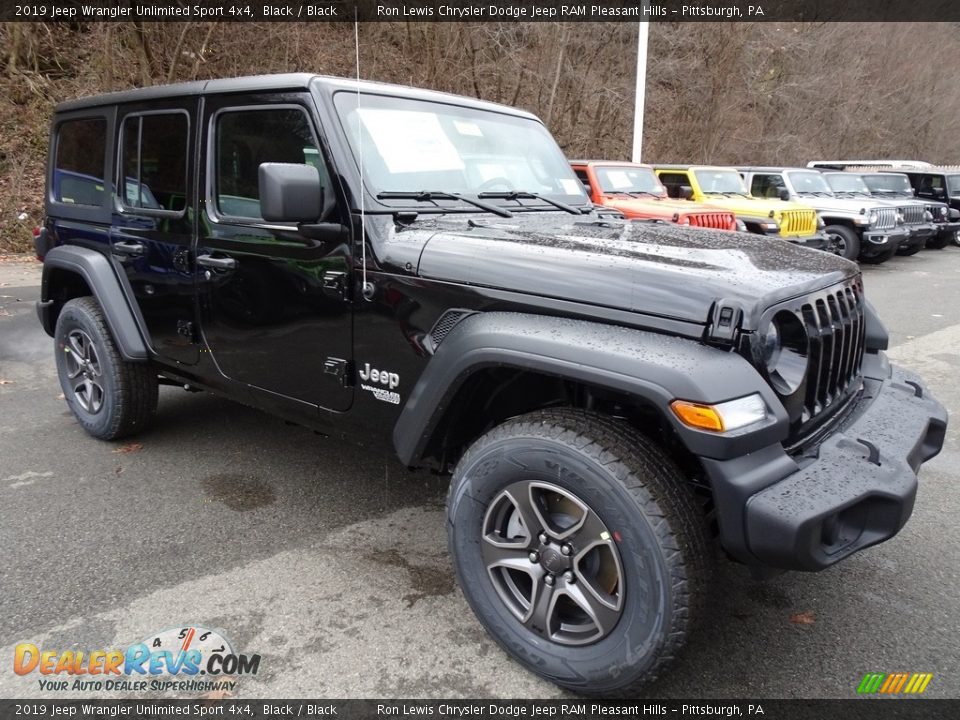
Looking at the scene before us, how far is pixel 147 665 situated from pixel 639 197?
9.08 meters

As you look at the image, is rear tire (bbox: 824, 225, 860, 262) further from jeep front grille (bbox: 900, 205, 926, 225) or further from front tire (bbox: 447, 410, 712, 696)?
front tire (bbox: 447, 410, 712, 696)

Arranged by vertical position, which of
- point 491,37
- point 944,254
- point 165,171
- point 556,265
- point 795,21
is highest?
point 795,21

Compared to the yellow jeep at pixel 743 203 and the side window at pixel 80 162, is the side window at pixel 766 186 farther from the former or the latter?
the side window at pixel 80 162

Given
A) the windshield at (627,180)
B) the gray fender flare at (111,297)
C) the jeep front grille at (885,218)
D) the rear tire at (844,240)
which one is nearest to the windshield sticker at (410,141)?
the gray fender flare at (111,297)

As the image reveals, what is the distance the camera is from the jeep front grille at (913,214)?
1414 cm

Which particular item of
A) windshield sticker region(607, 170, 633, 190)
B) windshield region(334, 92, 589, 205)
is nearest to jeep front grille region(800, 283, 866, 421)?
windshield region(334, 92, 589, 205)

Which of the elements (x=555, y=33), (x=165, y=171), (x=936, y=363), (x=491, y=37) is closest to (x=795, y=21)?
(x=555, y=33)

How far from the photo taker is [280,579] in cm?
292

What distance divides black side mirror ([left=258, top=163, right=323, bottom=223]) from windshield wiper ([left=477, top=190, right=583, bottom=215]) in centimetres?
82

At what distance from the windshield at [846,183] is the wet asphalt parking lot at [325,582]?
11493 mm

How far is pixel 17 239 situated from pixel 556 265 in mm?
12426

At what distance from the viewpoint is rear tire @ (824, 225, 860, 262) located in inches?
508

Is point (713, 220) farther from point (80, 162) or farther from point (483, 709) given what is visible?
point (483, 709)

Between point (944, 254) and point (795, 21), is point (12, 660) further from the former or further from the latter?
point (795, 21)
